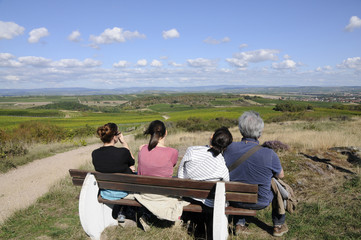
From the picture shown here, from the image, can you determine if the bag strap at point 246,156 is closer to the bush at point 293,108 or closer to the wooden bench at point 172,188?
the wooden bench at point 172,188

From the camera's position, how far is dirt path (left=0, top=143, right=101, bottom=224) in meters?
5.04

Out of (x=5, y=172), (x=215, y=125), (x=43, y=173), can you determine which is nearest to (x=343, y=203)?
(x=43, y=173)

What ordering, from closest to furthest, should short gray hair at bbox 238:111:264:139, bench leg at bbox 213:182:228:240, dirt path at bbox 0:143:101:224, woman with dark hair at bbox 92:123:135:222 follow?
bench leg at bbox 213:182:228:240 → short gray hair at bbox 238:111:264:139 → woman with dark hair at bbox 92:123:135:222 → dirt path at bbox 0:143:101:224

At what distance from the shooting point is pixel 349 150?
6.21m

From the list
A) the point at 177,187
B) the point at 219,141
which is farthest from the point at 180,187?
the point at 219,141

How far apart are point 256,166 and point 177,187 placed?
39.4 inches

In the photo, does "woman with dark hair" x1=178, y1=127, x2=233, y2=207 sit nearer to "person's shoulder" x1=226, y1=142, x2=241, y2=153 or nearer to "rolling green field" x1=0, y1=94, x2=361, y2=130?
"person's shoulder" x1=226, y1=142, x2=241, y2=153

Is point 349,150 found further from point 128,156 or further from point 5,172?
point 5,172

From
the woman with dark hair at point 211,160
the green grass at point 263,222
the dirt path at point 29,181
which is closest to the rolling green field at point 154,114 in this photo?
the dirt path at point 29,181

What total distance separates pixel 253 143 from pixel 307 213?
68.1 inches

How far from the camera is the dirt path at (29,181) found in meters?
5.04

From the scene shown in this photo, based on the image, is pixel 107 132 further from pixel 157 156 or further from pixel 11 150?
pixel 11 150

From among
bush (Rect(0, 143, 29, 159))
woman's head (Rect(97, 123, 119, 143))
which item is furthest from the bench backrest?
bush (Rect(0, 143, 29, 159))

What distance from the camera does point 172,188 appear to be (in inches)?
109
